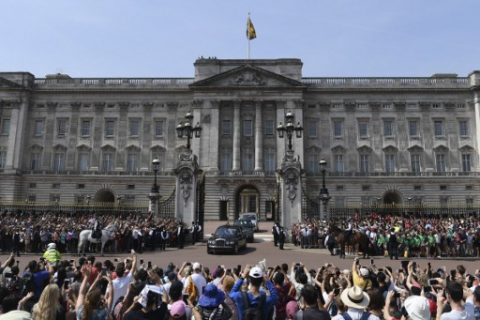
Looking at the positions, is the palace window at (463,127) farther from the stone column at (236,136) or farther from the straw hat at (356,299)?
the straw hat at (356,299)

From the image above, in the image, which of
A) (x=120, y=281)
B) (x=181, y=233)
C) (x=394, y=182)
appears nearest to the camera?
(x=120, y=281)

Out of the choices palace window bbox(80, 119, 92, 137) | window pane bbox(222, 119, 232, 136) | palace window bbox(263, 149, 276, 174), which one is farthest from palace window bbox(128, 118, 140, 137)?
palace window bbox(263, 149, 276, 174)

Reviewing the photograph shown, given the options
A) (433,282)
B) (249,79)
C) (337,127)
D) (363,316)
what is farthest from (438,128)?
(363,316)

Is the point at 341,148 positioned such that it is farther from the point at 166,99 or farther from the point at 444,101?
the point at 166,99

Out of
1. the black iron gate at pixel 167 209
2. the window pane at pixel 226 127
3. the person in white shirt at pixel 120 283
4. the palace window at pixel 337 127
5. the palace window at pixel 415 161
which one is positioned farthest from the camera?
the palace window at pixel 337 127

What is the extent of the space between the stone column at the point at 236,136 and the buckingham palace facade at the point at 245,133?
14 cm

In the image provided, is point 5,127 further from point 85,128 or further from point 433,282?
point 433,282

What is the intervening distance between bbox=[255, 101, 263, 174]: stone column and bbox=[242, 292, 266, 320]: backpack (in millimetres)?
44316

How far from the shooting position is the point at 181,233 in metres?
23.5

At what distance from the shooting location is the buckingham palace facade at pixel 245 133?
169 ft

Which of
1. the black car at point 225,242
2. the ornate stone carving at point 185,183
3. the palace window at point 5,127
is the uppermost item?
the palace window at point 5,127

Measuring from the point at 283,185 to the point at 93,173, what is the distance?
3586cm

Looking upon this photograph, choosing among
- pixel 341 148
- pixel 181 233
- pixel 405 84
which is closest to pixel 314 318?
pixel 181 233

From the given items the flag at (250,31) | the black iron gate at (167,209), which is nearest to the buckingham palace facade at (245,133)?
the flag at (250,31)
